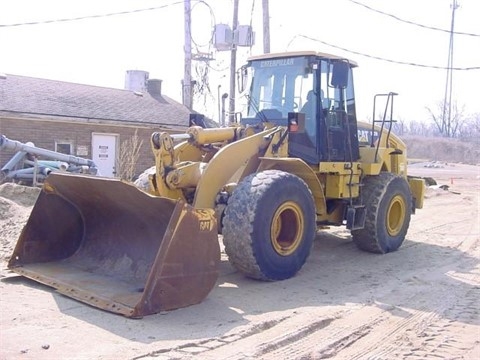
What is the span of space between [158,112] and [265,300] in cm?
1808

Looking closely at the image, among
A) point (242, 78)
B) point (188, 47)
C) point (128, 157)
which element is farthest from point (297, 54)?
point (128, 157)

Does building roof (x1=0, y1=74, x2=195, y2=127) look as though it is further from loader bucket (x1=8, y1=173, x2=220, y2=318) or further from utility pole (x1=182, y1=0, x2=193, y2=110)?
loader bucket (x1=8, y1=173, x2=220, y2=318)

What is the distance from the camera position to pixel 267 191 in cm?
720

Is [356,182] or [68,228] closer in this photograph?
[68,228]

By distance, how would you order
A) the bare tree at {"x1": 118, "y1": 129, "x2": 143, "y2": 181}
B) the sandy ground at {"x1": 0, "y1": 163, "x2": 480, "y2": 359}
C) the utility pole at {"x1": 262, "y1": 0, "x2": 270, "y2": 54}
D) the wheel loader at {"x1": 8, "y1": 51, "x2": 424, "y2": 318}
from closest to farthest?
the sandy ground at {"x1": 0, "y1": 163, "x2": 480, "y2": 359}, the wheel loader at {"x1": 8, "y1": 51, "x2": 424, "y2": 318}, the utility pole at {"x1": 262, "y1": 0, "x2": 270, "y2": 54}, the bare tree at {"x1": 118, "y1": 129, "x2": 143, "y2": 181}

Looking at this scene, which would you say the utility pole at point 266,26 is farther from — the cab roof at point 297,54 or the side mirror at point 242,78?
the cab roof at point 297,54

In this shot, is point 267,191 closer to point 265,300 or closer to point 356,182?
point 265,300

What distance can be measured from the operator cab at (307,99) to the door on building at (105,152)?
1264 cm

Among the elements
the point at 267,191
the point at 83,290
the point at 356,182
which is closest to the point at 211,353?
the point at 83,290

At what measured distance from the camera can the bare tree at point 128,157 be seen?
18697mm

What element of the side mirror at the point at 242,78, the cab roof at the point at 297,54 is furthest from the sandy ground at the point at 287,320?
the cab roof at the point at 297,54

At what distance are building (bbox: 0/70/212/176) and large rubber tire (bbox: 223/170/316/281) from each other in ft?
43.2

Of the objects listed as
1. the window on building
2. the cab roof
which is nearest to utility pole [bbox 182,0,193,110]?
the window on building

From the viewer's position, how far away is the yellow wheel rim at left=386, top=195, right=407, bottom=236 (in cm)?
1031
